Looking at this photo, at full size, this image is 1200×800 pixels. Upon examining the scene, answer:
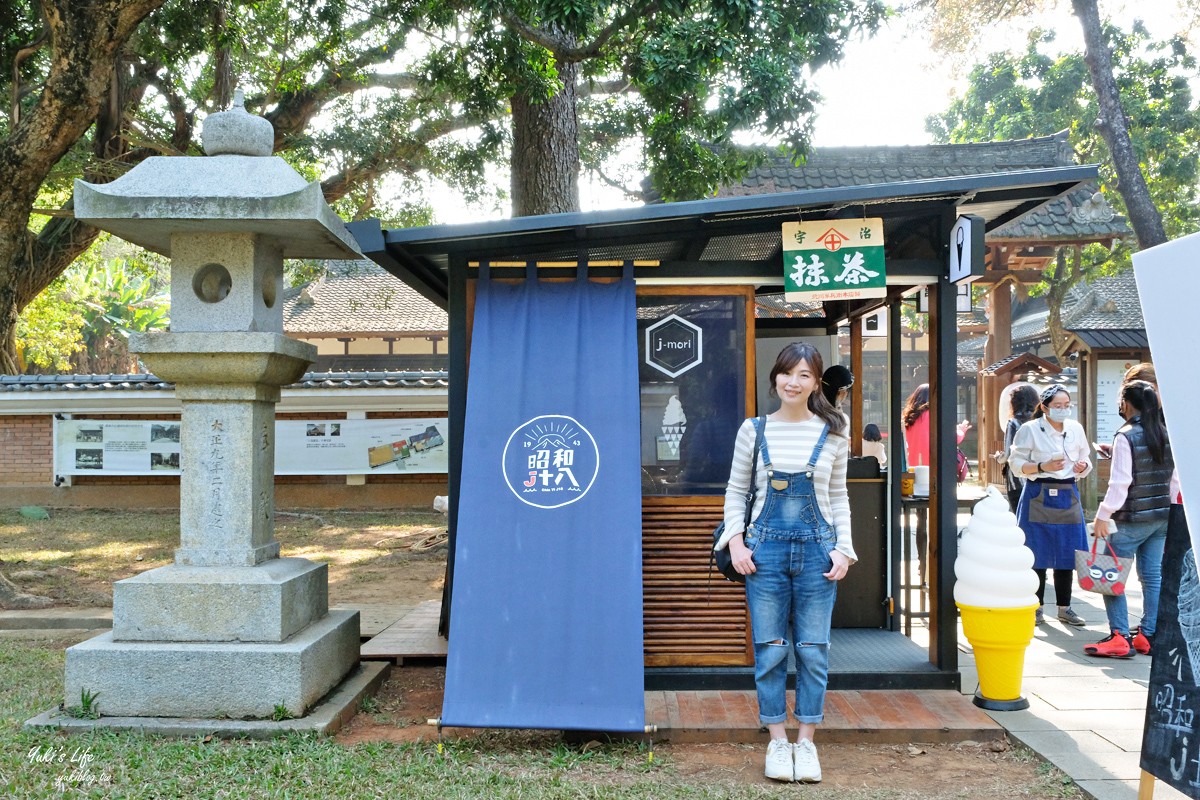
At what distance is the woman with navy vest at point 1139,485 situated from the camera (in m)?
6.18

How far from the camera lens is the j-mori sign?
17.1 feet

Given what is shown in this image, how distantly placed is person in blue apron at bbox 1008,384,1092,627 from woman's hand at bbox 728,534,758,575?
3912mm

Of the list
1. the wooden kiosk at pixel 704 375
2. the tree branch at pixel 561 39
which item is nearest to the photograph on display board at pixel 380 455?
the tree branch at pixel 561 39

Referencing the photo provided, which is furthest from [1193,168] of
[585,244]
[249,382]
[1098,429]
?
[249,382]

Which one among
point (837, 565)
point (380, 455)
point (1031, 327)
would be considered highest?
point (1031, 327)

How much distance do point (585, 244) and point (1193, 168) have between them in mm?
20684

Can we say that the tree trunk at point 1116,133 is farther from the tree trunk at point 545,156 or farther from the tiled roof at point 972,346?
the tiled roof at point 972,346

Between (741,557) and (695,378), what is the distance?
163cm

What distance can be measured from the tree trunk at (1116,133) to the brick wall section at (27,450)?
1800 cm

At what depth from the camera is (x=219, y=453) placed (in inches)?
206

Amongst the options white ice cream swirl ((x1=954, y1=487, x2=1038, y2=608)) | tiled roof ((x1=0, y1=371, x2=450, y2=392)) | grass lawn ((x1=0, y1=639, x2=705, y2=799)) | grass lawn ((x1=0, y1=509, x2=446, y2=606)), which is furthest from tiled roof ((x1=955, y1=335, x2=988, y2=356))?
grass lawn ((x1=0, y1=639, x2=705, y2=799))

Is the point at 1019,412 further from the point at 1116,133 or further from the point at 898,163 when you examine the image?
the point at 898,163

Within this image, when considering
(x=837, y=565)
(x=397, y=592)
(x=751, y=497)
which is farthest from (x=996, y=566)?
(x=397, y=592)

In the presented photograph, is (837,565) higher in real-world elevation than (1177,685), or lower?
higher
